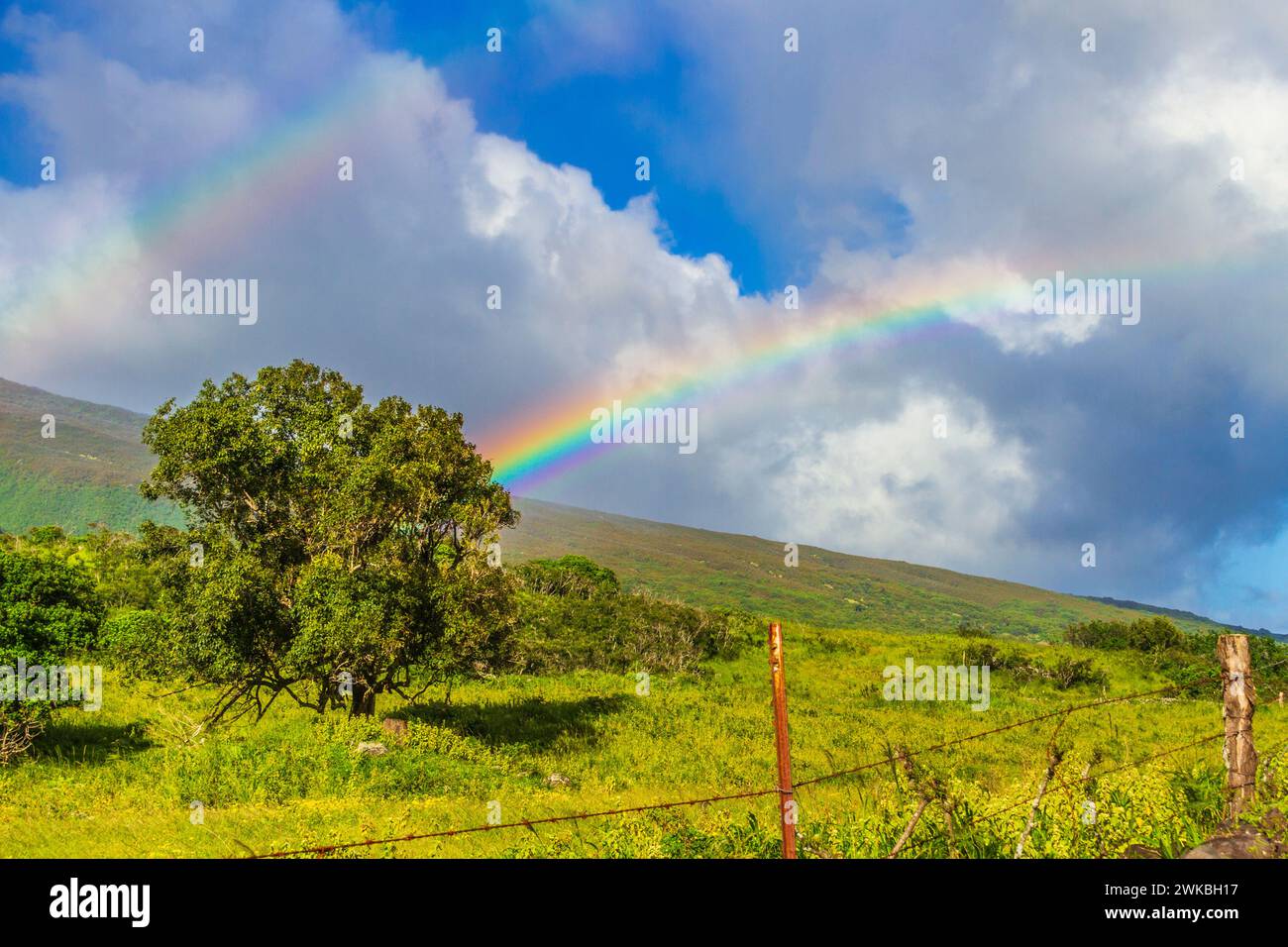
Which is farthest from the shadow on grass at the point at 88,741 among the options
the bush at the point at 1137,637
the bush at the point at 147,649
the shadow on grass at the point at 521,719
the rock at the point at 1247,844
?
the bush at the point at 1137,637

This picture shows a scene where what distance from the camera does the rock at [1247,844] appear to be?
24.9ft

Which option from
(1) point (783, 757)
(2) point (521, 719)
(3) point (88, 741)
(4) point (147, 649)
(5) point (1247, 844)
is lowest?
(2) point (521, 719)

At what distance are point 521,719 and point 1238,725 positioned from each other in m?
30.2

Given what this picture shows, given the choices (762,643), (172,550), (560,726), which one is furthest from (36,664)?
(762,643)

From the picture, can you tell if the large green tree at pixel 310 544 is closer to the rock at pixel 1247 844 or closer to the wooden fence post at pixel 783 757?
the wooden fence post at pixel 783 757

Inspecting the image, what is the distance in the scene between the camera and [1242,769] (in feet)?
32.7

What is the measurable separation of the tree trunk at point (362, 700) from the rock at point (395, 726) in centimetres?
129

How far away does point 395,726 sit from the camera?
85.7 ft

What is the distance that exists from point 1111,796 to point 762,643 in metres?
58.4

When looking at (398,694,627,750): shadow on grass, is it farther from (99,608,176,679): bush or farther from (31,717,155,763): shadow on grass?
(31,717,155,763): shadow on grass

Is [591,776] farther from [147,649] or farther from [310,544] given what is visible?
[147,649]

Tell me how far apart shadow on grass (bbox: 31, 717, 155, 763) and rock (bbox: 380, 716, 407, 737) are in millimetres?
7621

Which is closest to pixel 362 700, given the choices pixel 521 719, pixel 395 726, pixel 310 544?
pixel 395 726
